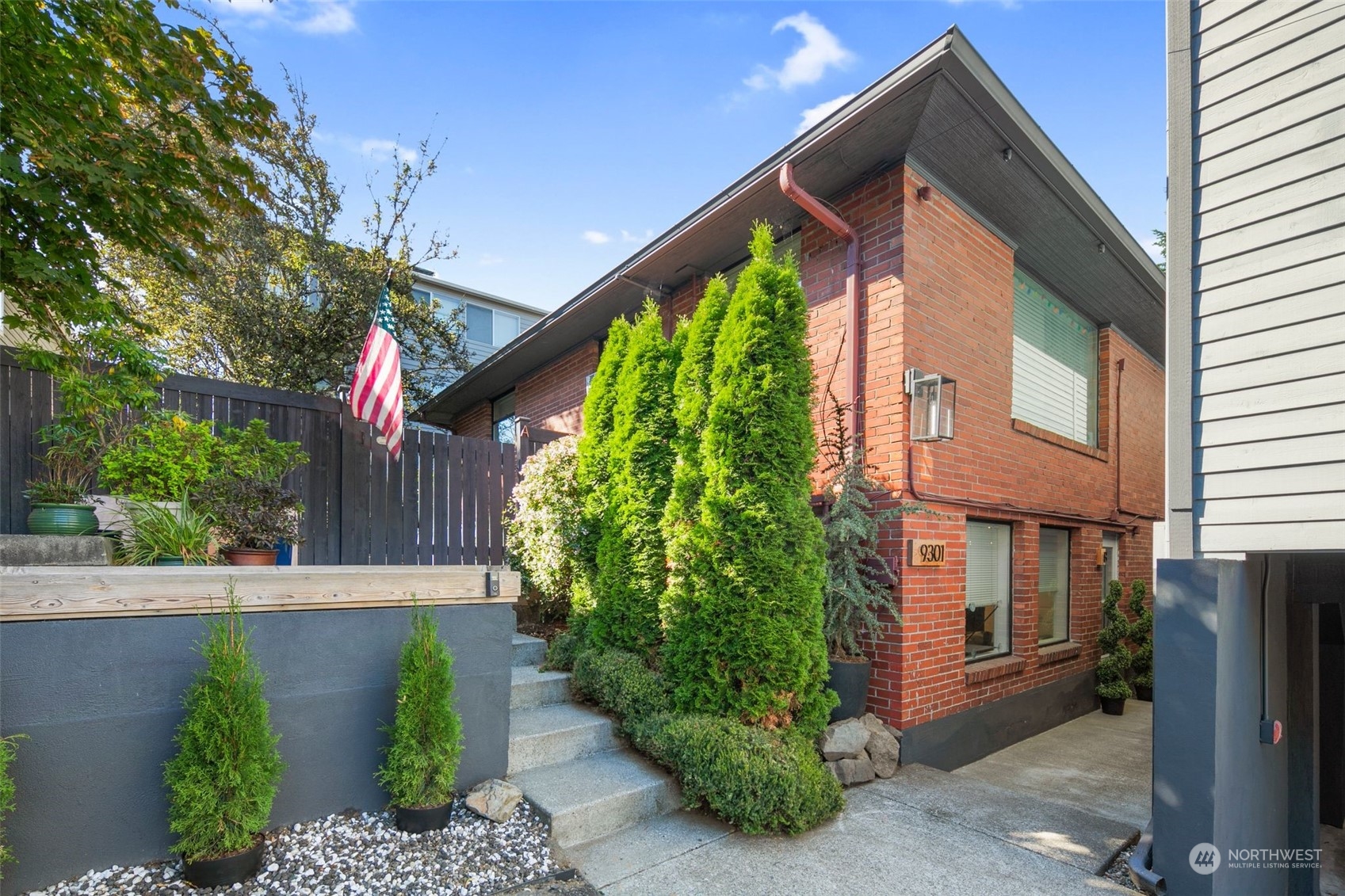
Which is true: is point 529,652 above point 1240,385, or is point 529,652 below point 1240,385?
below

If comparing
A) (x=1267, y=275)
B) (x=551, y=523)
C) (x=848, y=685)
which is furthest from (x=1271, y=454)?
(x=551, y=523)

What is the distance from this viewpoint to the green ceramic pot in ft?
9.94

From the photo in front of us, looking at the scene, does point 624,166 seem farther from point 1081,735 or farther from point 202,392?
point 1081,735

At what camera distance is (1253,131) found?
10.1 ft

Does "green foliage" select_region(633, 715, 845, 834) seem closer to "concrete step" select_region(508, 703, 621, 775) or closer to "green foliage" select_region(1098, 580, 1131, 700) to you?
"concrete step" select_region(508, 703, 621, 775)

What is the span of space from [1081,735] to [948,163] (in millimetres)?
5529

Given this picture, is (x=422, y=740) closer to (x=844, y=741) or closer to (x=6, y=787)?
(x=6, y=787)

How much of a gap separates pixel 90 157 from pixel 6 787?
3.17 m

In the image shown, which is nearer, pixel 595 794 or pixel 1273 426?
pixel 1273 426

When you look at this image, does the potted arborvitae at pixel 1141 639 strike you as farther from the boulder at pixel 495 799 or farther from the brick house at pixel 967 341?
the boulder at pixel 495 799

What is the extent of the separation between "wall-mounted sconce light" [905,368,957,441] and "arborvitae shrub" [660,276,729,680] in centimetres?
153

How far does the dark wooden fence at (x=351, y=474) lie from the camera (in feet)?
13.0

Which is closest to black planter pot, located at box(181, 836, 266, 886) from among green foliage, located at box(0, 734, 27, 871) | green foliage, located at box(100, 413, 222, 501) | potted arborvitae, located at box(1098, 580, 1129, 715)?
green foliage, located at box(0, 734, 27, 871)

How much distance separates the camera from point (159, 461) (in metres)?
3.44
